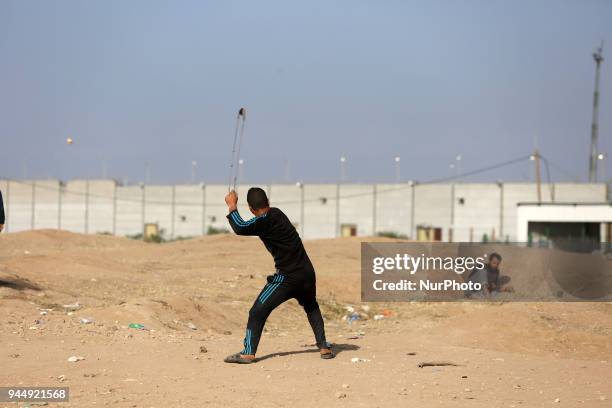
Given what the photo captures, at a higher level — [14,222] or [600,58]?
[600,58]

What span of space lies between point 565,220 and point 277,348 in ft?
117

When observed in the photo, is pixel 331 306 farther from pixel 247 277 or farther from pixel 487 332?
pixel 487 332

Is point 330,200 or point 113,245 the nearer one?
point 113,245

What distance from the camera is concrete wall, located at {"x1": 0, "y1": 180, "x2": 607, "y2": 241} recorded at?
5897 cm

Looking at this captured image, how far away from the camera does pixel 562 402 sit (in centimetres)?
751

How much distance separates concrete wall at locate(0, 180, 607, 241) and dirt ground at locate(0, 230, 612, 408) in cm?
3870

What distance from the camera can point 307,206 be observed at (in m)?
63.3

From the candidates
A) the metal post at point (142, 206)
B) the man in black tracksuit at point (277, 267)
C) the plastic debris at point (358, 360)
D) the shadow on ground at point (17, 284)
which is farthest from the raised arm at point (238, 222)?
the metal post at point (142, 206)

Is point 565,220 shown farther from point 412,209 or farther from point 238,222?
point 238,222

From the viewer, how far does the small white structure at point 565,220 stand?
43.6m

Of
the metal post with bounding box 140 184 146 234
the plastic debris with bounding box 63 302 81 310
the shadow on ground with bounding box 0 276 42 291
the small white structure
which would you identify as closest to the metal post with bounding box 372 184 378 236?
the metal post with bounding box 140 184 146 234

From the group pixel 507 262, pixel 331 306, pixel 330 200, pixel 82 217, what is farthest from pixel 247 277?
pixel 82 217

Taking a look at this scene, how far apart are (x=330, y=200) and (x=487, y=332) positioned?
166 feet

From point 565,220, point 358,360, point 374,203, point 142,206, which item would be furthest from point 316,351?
point 142,206
